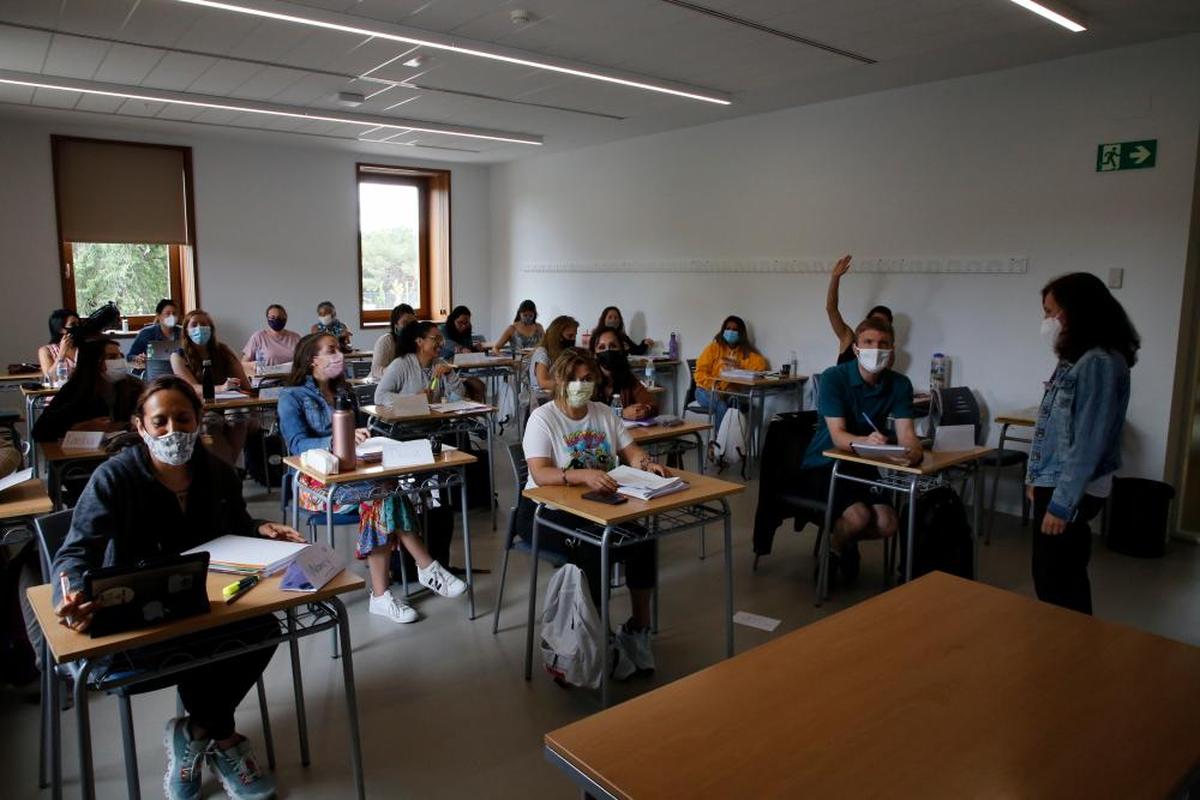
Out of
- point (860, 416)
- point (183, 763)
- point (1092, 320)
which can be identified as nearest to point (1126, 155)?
point (860, 416)

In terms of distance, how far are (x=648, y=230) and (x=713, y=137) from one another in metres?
1.23

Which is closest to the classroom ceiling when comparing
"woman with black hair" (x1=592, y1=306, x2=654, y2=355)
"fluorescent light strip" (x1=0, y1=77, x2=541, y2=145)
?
"fluorescent light strip" (x1=0, y1=77, x2=541, y2=145)

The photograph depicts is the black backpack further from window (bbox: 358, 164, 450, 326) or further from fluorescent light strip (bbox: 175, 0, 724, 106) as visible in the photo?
window (bbox: 358, 164, 450, 326)

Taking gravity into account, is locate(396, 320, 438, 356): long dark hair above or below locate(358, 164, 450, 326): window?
below

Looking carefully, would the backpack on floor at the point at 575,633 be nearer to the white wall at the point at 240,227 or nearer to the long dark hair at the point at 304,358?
the long dark hair at the point at 304,358

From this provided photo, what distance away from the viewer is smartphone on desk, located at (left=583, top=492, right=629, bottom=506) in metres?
2.79

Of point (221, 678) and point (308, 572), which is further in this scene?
point (221, 678)

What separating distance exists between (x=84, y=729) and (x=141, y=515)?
0.56 meters

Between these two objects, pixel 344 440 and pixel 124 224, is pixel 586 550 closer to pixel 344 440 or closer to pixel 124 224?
pixel 344 440

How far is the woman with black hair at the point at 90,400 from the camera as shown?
12.7 feet

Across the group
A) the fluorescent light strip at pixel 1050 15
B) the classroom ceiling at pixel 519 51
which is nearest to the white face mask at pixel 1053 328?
the fluorescent light strip at pixel 1050 15

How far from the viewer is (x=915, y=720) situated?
4.69 feet

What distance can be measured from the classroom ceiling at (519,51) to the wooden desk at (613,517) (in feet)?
8.63

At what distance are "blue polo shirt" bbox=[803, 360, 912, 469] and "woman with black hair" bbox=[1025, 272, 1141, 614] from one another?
2.99ft
